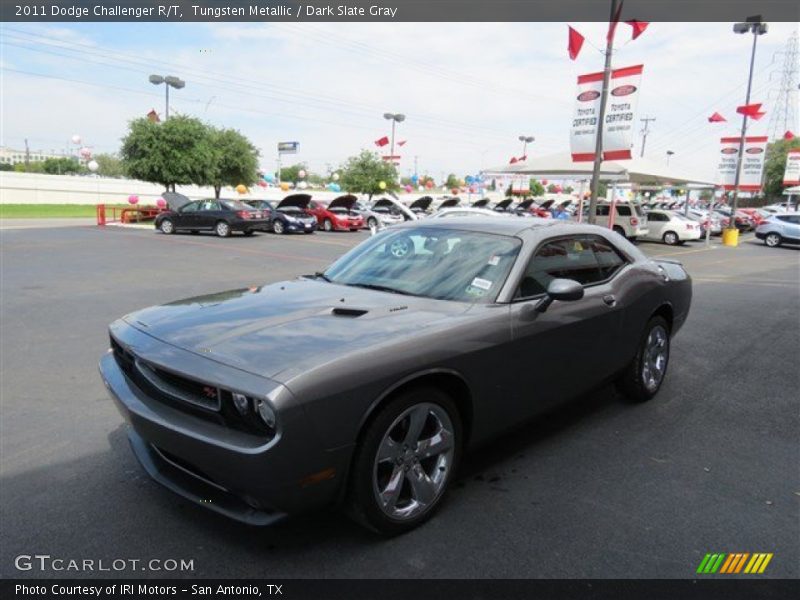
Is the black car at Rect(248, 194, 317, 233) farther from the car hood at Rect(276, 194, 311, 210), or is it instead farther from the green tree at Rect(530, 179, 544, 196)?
the green tree at Rect(530, 179, 544, 196)

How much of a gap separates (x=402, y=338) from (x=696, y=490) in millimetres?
2069

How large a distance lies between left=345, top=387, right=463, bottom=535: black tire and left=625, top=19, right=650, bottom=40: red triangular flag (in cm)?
1266

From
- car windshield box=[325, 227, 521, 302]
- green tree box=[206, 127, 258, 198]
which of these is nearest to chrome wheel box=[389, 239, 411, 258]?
car windshield box=[325, 227, 521, 302]

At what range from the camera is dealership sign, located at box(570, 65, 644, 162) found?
13.1 m

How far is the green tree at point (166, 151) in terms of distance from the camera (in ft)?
99.6

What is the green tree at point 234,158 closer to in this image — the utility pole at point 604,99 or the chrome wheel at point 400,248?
the utility pole at point 604,99

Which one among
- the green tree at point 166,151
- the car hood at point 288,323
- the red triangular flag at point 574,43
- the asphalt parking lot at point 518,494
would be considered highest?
the red triangular flag at point 574,43

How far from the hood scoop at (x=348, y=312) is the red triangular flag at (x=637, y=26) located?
12.5 meters

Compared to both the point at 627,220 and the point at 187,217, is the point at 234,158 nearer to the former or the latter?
the point at 187,217

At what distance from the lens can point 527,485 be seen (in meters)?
3.32

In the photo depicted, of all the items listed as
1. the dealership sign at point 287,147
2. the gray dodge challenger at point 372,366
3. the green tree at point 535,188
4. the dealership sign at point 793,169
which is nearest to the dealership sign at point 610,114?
the gray dodge challenger at point 372,366

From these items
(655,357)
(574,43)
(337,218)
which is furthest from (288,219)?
(655,357)

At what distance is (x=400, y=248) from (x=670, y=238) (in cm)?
2472

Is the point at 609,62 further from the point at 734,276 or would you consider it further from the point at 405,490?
the point at 405,490
